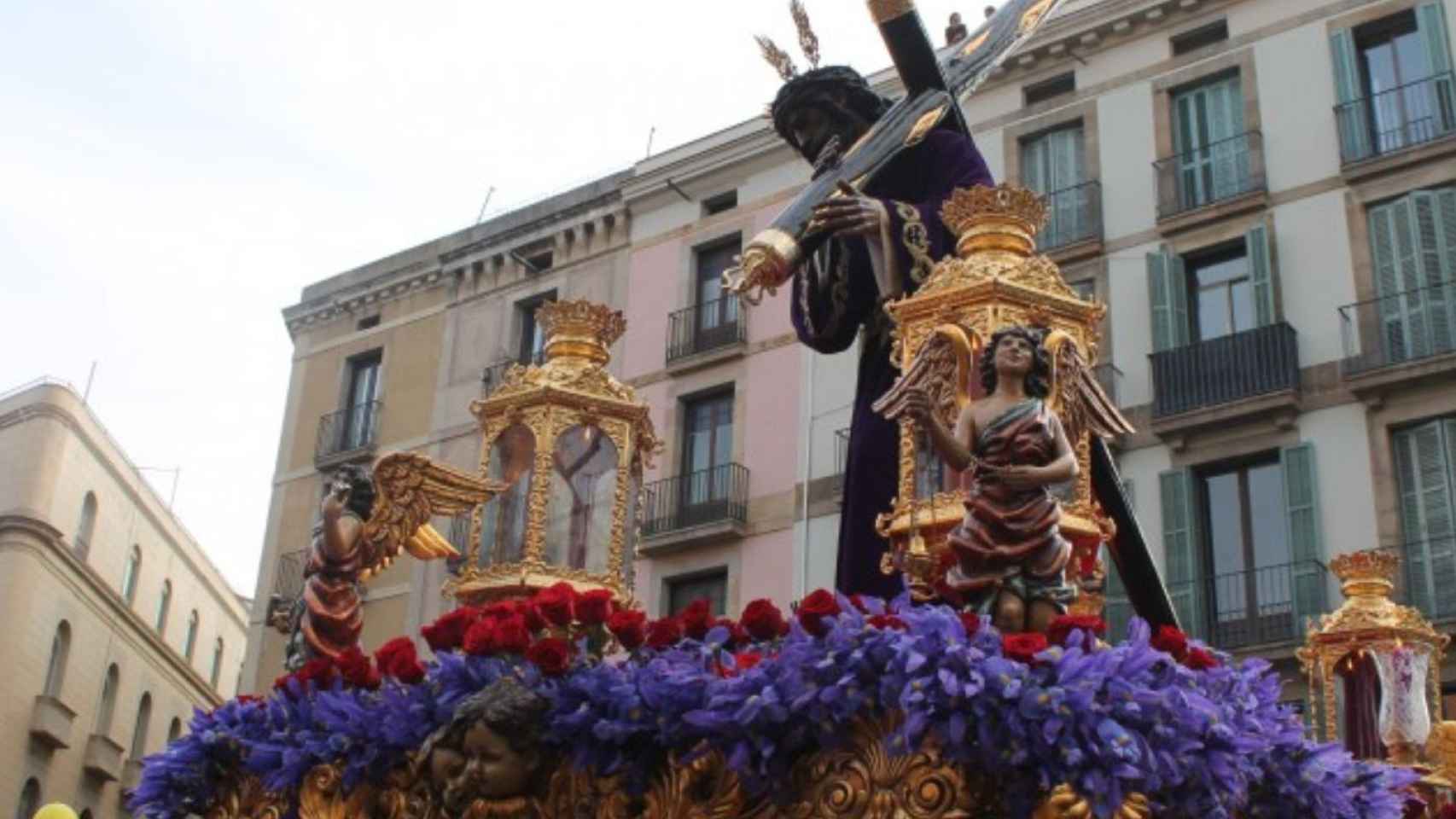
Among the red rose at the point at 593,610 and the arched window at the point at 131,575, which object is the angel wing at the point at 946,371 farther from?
the arched window at the point at 131,575

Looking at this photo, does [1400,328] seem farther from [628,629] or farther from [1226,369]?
[628,629]

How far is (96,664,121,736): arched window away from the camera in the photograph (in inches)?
1802

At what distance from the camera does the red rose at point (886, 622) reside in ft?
18.0

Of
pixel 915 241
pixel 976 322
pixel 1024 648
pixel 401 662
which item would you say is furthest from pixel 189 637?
pixel 1024 648

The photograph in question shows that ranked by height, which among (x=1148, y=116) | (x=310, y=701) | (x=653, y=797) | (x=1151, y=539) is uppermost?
(x=1148, y=116)

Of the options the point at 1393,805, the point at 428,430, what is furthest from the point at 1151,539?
the point at 1393,805

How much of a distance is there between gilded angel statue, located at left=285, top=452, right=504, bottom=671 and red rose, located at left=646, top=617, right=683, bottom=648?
2350 millimetres

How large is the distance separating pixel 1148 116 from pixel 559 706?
2591 centimetres

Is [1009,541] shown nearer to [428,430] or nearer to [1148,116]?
[1148,116]

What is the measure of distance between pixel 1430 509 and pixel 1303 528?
1.67m

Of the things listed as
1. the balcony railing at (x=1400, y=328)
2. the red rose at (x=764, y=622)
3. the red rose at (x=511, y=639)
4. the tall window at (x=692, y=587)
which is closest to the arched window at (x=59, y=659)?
the tall window at (x=692, y=587)

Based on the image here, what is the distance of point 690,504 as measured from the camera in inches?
1256

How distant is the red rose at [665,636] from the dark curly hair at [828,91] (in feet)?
12.4

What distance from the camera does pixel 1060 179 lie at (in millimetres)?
30797
